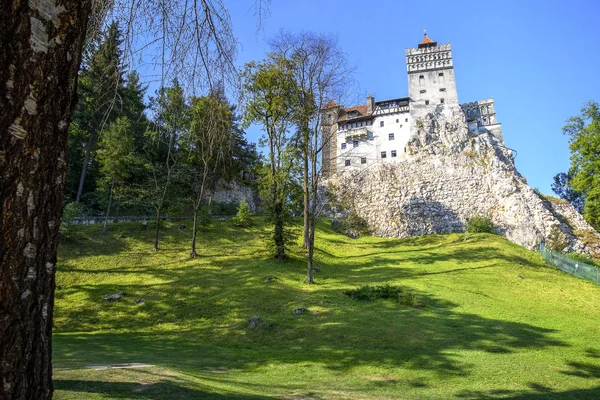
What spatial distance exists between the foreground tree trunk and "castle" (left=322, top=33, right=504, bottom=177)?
49.6m

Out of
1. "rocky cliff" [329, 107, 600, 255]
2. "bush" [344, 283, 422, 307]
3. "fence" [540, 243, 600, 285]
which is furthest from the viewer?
"rocky cliff" [329, 107, 600, 255]

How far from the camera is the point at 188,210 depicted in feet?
113

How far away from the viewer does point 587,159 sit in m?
32.1

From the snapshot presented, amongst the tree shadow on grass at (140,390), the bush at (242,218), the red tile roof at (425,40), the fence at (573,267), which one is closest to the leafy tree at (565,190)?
the red tile roof at (425,40)

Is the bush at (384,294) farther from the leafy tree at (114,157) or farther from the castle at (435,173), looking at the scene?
the castle at (435,173)

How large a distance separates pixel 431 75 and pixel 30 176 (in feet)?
205

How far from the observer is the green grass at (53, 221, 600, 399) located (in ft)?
23.2

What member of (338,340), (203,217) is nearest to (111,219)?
(203,217)

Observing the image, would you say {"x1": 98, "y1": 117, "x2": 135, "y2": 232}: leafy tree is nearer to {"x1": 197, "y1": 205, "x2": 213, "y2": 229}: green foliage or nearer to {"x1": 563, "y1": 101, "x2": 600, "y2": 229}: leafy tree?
{"x1": 197, "y1": 205, "x2": 213, "y2": 229}: green foliage

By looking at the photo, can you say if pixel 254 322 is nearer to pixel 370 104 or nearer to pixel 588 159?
pixel 588 159

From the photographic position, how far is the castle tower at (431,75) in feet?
184

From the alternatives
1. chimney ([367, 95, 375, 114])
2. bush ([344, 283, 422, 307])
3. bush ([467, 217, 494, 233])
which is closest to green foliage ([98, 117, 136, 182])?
bush ([344, 283, 422, 307])

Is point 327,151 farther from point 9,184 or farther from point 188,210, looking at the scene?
point 9,184

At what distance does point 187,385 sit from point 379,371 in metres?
4.65
